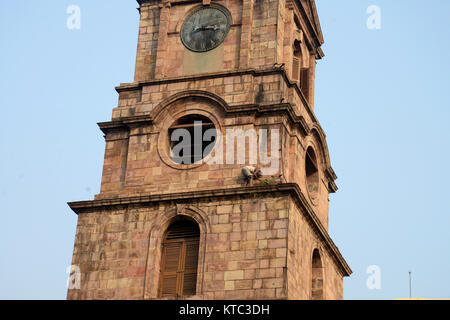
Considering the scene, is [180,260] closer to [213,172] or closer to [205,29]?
[213,172]

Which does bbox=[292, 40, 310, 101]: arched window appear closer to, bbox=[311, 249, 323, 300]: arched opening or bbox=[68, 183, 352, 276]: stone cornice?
bbox=[68, 183, 352, 276]: stone cornice

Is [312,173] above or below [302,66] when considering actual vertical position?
below

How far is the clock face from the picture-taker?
152 ft

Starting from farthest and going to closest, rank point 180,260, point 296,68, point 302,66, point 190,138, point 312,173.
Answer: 1. point 302,66
2. point 296,68
3. point 312,173
4. point 190,138
5. point 180,260

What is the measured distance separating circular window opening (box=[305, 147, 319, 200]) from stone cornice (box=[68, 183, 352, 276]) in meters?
2.07

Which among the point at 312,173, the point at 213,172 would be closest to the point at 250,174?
the point at 213,172

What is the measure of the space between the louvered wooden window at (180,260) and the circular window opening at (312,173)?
6113mm

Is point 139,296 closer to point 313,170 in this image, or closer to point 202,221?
point 202,221

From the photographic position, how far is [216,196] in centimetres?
4219

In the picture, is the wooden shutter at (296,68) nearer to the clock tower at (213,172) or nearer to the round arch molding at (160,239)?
the clock tower at (213,172)

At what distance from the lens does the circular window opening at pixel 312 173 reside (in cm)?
4647

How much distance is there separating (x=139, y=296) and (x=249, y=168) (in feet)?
19.4

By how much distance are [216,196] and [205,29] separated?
785cm
